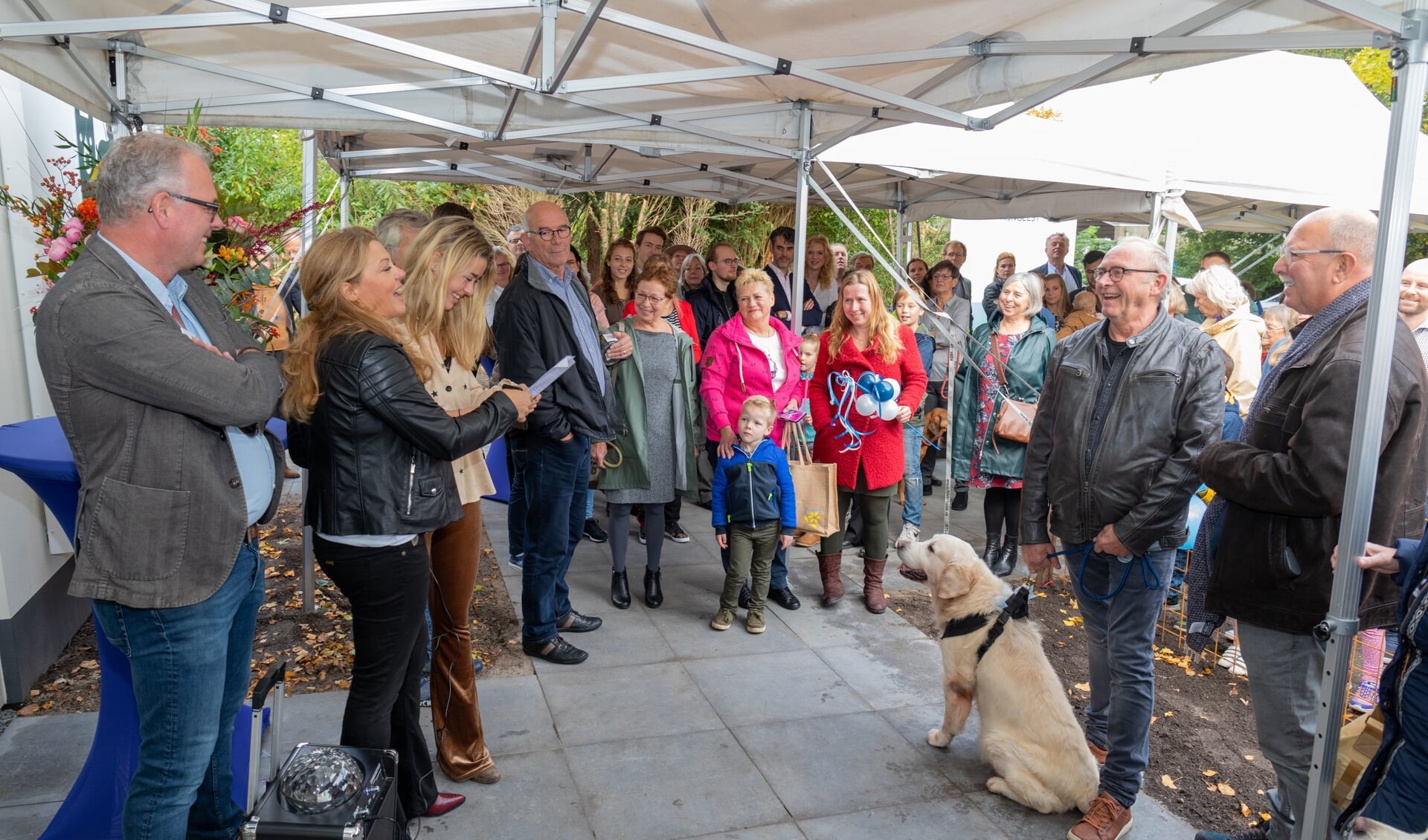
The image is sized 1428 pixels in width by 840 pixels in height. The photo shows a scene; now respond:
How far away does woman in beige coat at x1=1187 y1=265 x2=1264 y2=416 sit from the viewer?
540cm

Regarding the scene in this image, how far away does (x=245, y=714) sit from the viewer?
9.71 ft

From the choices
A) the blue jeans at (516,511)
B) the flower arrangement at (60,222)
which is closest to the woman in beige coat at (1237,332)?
the blue jeans at (516,511)

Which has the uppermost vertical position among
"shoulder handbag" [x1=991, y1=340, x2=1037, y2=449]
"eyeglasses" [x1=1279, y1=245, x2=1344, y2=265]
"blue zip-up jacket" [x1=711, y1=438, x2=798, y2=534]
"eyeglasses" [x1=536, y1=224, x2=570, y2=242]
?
"eyeglasses" [x1=536, y1=224, x2=570, y2=242]

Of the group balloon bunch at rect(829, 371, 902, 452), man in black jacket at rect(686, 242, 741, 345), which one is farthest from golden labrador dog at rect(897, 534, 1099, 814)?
man in black jacket at rect(686, 242, 741, 345)

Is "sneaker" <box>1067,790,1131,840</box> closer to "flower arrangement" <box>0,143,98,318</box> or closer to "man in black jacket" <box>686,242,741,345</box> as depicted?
"flower arrangement" <box>0,143,98,318</box>

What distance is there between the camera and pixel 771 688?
4086 mm

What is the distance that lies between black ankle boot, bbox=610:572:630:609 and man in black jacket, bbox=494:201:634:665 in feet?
2.34

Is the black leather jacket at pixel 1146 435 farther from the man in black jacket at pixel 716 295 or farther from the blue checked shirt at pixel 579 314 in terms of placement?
the man in black jacket at pixel 716 295

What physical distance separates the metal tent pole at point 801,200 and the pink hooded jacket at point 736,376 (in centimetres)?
55

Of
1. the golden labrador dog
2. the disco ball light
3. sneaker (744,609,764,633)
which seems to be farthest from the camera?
sneaker (744,609,764,633)

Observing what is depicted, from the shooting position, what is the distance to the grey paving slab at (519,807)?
2.92 metres

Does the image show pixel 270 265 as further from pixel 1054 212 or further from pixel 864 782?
pixel 1054 212

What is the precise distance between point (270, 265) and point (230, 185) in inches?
28.6

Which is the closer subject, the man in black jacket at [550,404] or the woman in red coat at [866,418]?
the man in black jacket at [550,404]
